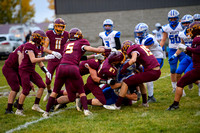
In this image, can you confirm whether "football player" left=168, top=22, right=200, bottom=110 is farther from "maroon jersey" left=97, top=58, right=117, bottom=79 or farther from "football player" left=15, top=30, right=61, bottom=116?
"football player" left=15, top=30, right=61, bottom=116

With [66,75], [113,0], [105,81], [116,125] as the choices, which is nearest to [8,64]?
[66,75]

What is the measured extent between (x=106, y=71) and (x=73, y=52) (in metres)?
0.76

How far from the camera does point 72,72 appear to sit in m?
5.17

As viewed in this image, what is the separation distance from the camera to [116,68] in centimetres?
570

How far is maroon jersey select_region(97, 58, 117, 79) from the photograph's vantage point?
18.3 ft

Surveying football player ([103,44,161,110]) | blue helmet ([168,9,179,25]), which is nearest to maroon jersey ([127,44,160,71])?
football player ([103,44,161,110])

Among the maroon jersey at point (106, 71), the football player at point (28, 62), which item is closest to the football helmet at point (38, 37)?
the football player at point (28, 62)

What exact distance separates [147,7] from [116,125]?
18058mm

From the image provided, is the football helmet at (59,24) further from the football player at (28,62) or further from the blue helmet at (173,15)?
the blue helmet at (173,15)

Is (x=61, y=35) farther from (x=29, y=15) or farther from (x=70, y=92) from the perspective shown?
(x=29, y=15)

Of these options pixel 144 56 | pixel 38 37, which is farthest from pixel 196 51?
pixel 38 37

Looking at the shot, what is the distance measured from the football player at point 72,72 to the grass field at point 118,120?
0.33 metres

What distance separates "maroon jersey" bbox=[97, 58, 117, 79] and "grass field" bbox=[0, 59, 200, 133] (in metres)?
0.71

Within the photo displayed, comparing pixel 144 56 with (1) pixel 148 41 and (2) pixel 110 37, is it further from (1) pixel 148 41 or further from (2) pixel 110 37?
(2) pixel 110 37
